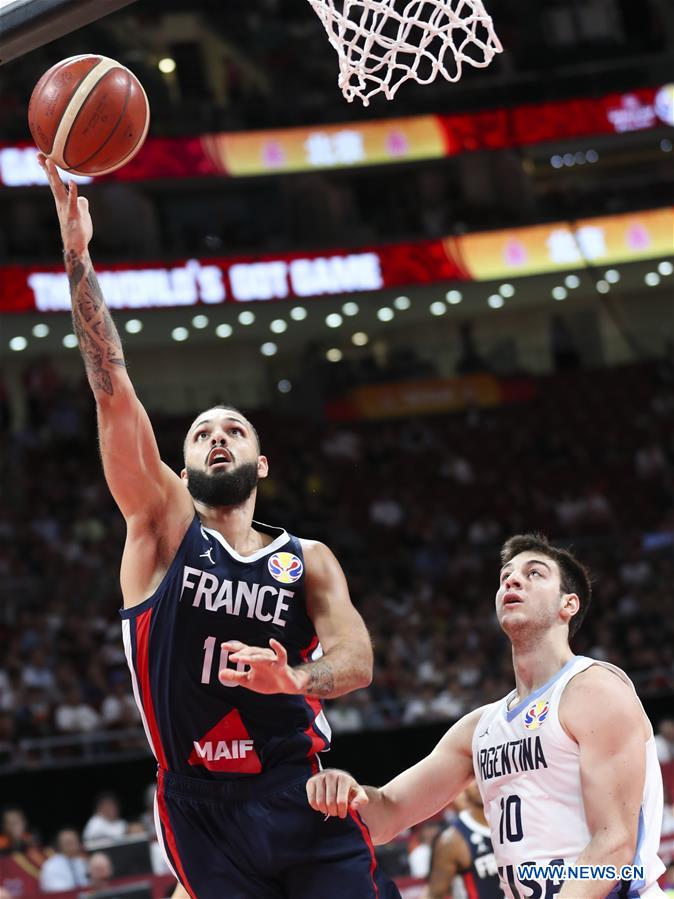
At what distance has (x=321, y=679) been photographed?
3.82 meters

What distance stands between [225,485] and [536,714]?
1.21 meters

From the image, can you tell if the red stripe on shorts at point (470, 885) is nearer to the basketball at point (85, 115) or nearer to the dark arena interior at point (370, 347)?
the basketball at point (85, 115)

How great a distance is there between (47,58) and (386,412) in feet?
28.5

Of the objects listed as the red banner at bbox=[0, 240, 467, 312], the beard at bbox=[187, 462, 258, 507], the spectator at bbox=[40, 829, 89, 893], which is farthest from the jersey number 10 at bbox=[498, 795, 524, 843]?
the red banner at bbox=[0, 240, 467, 312]

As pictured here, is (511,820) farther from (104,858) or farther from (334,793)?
(104,858)

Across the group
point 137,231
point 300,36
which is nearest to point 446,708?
point 137,231

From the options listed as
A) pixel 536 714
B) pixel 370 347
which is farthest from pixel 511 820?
pixel 370 347

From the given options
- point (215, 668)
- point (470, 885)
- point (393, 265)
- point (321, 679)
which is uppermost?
point (393, 265)

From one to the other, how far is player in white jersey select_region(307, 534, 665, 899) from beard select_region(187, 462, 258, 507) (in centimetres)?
91

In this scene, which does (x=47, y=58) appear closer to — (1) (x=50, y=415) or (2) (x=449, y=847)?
(1) (x=50, y=415)

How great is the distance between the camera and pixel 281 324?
2419 centimetres

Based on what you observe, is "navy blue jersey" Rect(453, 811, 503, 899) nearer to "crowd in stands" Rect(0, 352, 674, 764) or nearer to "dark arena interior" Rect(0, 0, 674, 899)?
"dark arena interior" Rect(0, 0, 674, 899)

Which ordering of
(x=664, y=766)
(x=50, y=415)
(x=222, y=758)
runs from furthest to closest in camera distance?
(x=50, y=415) → (x=664, y=766) → (x=222, y=758)

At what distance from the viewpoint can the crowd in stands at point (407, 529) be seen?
575 inches
